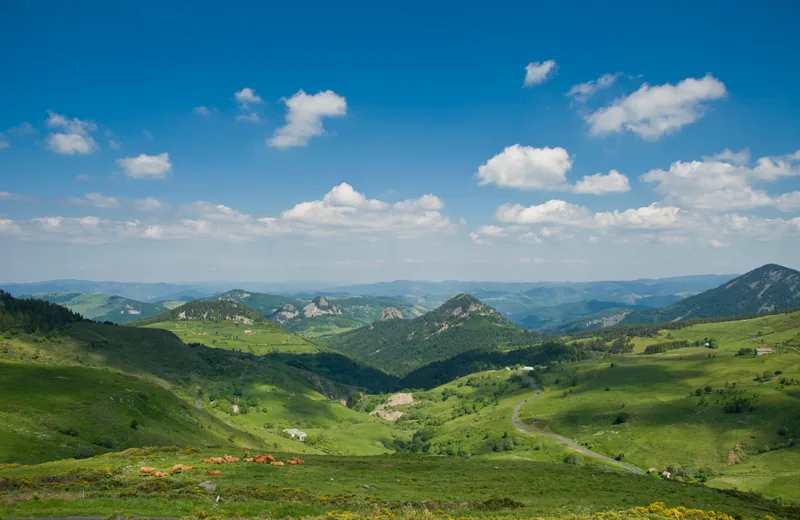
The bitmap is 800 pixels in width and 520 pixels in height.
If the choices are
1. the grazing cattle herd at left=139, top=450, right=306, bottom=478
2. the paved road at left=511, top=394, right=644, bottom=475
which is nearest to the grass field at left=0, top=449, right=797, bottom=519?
the grazing cattle herd at left=139, top=450, right=306, bottom=478

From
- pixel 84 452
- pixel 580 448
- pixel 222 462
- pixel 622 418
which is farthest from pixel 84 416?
pixel 622 418

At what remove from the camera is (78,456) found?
245 ft

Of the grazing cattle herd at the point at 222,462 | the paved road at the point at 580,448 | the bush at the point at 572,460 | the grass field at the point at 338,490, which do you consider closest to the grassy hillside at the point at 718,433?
the paved road at the point at 580,448

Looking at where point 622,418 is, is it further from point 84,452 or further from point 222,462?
point 84,452

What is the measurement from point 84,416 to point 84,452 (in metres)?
20.4

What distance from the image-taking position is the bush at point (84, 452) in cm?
7468

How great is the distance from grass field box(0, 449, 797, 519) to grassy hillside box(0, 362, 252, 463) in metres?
20.9

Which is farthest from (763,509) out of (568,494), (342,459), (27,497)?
(27,497)

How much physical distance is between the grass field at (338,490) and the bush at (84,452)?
14.3 m

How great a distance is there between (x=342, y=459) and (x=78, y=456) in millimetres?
47130

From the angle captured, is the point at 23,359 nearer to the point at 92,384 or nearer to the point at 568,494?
the point at 92,384

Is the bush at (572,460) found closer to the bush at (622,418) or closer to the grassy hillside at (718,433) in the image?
the grassy hillside at (718,433)

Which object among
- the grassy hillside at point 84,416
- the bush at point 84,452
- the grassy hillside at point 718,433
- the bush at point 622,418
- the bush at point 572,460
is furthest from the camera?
the bush at point 622,418

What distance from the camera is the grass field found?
40281 millimetres
